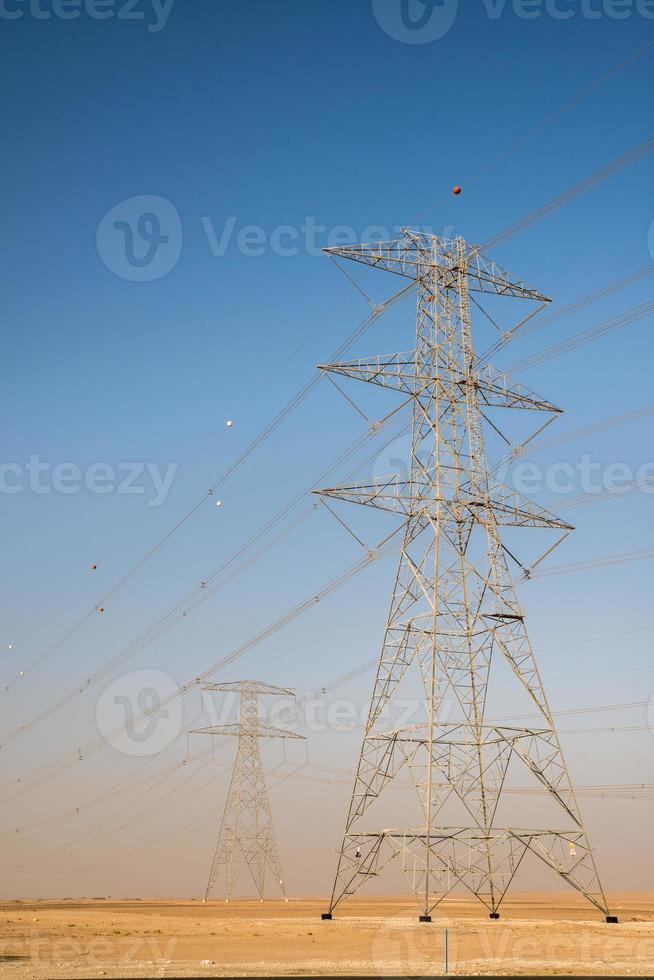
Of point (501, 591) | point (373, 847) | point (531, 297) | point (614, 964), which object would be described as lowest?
point (614, 964)

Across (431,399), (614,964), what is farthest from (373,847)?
(431,399)

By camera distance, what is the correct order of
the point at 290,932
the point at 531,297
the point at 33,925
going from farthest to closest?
the point at 531,297
the point at 33,925
the point at 290,932

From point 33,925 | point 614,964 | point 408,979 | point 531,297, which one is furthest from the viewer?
point 531,297

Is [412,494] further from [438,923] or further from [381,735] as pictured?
[438,923]

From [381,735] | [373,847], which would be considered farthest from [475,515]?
[373,847]

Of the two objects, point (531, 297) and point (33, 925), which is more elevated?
point (531, 297)

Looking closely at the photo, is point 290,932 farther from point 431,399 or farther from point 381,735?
point 431,399

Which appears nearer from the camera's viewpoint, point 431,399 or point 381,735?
point 381,735
